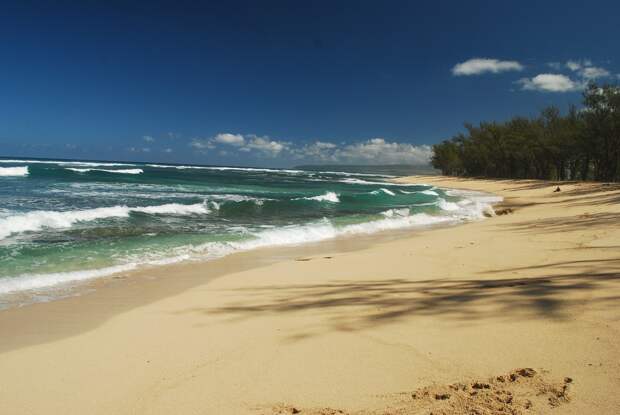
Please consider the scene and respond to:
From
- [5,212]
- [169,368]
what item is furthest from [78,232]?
[169,368]

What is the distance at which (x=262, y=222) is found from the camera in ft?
49.9

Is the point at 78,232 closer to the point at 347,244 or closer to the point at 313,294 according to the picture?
the point at 347,244

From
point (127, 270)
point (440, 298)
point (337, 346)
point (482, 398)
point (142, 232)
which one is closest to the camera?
point (482, 398)

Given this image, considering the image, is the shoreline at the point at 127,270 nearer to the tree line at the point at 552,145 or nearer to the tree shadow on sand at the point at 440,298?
the tree shadow on sand at the point at 440,298

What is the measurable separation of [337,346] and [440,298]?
1691 millimetres

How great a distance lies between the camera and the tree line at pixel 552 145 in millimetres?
39156

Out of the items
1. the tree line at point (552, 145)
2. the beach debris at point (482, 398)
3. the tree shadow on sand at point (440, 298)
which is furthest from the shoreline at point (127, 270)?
the tree line at point (552, 145)

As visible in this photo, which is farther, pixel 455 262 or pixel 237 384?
pixel 455 262

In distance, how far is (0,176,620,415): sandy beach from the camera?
2439 millimetres

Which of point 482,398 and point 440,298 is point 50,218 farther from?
point 482,398

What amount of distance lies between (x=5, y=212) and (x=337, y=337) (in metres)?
15.0

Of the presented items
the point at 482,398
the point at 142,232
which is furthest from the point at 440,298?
the point at 142,232

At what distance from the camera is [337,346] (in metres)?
3.25

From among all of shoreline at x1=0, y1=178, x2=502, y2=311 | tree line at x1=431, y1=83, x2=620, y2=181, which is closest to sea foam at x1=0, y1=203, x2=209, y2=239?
shoreline at x1=0, y1=178, x2=502, y2=311
